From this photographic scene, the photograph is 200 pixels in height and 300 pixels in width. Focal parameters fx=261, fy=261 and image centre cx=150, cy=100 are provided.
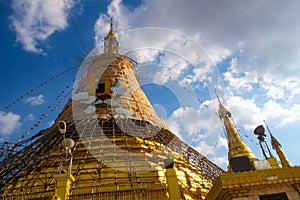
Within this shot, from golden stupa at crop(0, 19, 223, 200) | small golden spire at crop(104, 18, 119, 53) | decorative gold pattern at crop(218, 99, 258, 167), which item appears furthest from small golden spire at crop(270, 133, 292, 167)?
small golden spire at crop(104, 18, 119, 53)

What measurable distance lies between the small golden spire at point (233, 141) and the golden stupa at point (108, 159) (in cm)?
365

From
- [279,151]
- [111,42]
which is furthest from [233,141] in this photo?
[111,42]

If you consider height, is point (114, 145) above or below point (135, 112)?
below

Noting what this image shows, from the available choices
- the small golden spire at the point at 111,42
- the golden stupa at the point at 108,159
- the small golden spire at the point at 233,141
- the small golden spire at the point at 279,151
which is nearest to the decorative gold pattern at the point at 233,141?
the small golden spire at the point at 233,141

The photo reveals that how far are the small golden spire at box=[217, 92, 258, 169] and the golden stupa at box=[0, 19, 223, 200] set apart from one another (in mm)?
3650

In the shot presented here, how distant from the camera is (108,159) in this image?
13.1 meters

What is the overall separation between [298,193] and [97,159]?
28.9 feet

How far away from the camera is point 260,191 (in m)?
8.48

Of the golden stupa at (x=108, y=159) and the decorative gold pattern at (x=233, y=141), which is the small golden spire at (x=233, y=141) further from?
the golden stupa at (x=108, y=159)

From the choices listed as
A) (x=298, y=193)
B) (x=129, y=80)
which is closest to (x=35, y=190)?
(x=298, y=193)

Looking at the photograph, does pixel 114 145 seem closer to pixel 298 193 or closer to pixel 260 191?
pixel 260 191

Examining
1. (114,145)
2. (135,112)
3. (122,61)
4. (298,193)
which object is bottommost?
(298,193)

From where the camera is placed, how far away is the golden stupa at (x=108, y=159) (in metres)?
10.8

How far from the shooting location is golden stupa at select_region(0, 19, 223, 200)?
10812 mm
